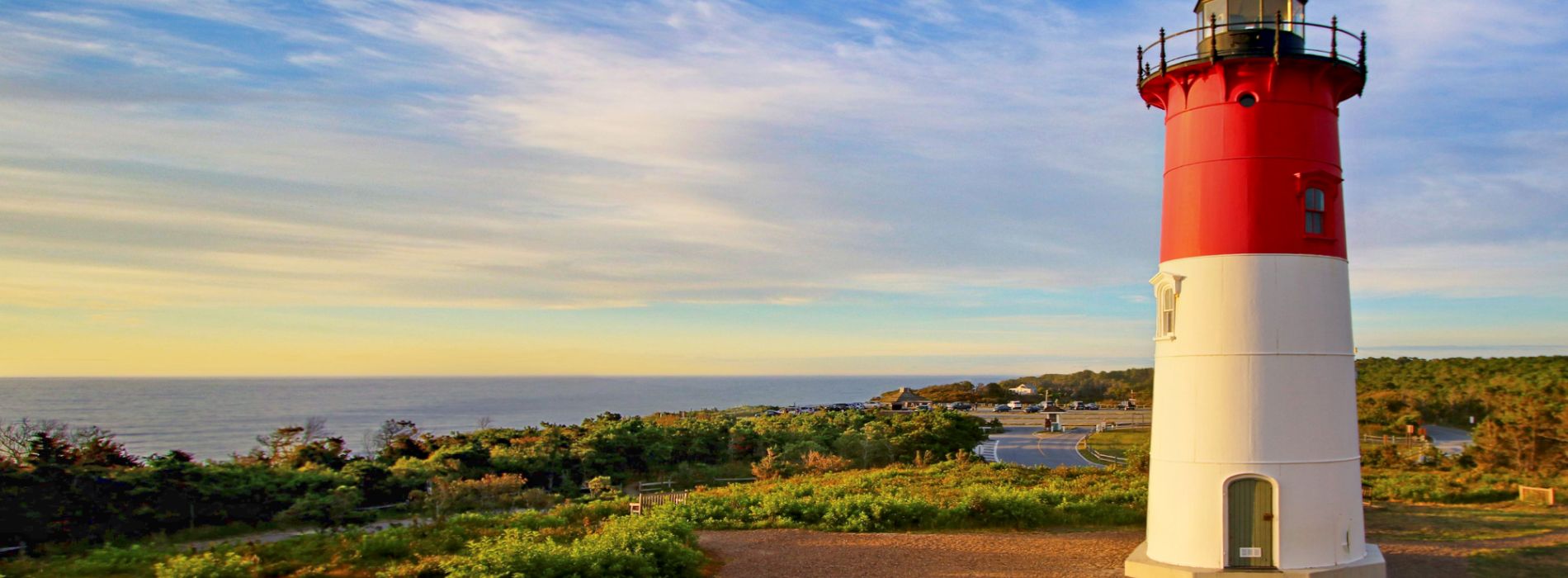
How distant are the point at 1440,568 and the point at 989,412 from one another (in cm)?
5577

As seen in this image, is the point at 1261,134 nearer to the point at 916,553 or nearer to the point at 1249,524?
the point at 1249,524

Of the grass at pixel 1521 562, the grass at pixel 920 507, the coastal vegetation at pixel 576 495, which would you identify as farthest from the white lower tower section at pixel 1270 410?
the grass at pixel 920 507

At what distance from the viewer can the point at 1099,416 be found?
6097 centimetres

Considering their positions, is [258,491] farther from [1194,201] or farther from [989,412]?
[989,412]

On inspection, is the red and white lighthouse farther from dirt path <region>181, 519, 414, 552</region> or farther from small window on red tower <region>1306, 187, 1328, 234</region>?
dirt path <region>181, 519, 414, 552</region>

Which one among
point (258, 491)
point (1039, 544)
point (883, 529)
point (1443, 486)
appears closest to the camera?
point (1039, 544)

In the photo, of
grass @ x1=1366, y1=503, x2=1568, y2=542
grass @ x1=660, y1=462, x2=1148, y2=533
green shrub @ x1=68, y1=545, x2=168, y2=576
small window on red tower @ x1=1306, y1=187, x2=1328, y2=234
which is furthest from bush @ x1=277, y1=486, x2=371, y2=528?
grass @ x1=1366, y1=503, x2=1568, y2=542

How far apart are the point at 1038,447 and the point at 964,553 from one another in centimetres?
2878

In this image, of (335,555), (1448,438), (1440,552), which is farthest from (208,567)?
(1448,438)

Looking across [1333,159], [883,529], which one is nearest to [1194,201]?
[1333,159]

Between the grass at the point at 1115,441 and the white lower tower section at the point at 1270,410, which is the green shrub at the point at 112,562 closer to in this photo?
the white lower tower section at the point at 1270,410

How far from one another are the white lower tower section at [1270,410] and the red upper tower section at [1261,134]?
0.33m

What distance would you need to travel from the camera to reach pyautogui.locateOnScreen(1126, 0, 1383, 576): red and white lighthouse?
10.7m

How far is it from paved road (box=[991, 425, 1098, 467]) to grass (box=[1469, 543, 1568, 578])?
17739 mm
